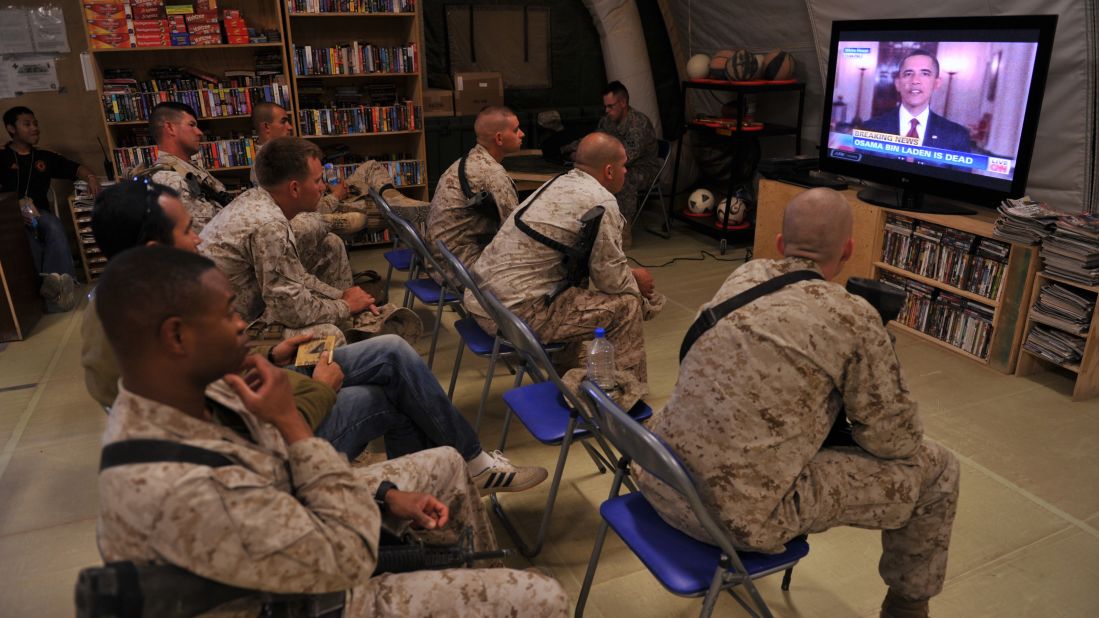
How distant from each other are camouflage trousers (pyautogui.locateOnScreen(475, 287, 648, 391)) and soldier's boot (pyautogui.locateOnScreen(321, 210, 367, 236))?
1.73 metres

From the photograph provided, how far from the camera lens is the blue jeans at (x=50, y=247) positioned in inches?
201

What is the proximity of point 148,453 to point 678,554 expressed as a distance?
3.82ft

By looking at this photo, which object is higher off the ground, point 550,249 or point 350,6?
point 350,6

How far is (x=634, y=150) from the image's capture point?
20.7ft

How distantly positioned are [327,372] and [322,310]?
0.78 metres

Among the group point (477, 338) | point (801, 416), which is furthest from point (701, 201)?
point (801, 416)

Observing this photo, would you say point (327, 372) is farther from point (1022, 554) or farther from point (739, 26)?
point (739, 26)

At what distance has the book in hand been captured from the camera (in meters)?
2.37

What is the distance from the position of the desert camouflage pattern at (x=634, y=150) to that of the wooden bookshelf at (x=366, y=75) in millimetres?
1630

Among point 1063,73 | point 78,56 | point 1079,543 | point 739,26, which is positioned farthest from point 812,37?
point 78,56

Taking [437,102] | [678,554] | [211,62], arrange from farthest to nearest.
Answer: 1. [437,102]
2. [211,62]
3. [678,554]

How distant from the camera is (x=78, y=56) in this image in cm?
575

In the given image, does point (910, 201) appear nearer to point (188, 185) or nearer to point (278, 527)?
point (188, 185)

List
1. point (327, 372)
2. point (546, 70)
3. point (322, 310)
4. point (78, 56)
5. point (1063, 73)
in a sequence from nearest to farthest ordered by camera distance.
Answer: point (327, 372), point (322, 310), point (1063, 73), point (78, 56), point (546, 70)
